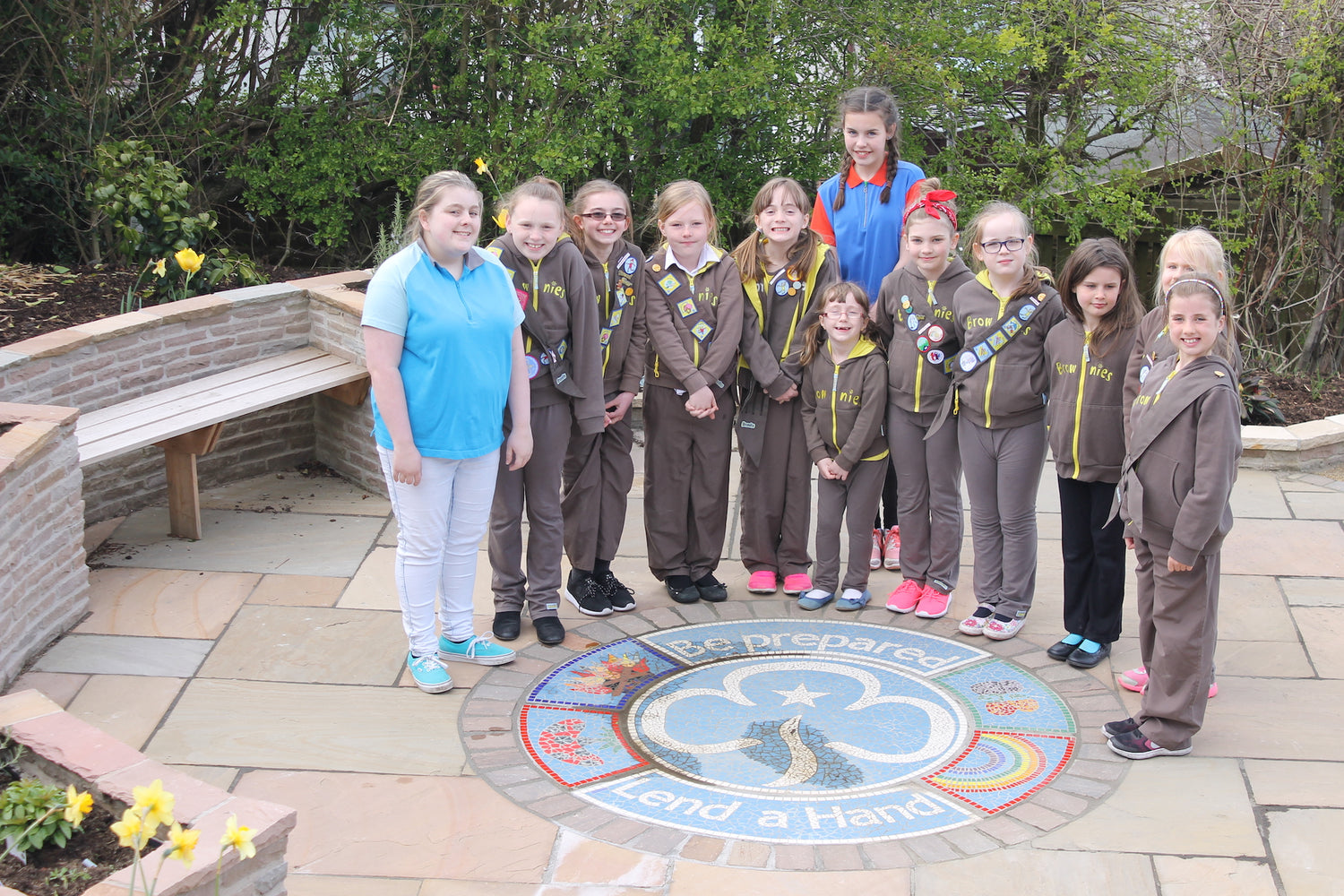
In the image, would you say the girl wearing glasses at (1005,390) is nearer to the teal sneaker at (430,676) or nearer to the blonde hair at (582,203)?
the blonde hair at (582,203)

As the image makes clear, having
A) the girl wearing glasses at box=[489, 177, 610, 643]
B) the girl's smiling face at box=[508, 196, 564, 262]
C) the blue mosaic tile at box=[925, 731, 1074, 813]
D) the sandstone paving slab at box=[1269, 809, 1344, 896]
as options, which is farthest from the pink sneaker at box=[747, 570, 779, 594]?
the sandstone paving slab at box=[1269, 809, 1344, 896]

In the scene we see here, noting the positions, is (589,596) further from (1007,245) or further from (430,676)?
(1007,245)

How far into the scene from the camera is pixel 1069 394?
4043mm

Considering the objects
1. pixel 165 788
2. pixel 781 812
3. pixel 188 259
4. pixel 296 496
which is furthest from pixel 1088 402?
pixel 188 259

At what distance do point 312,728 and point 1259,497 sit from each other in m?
4.47

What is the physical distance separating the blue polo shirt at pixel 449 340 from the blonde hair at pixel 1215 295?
6.36 feet

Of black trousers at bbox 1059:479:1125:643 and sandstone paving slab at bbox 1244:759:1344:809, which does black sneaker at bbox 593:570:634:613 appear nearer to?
black trousers at bbox 1059:479:1125:643

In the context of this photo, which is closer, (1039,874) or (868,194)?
(1039,874)

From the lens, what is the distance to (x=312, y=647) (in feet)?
14.6

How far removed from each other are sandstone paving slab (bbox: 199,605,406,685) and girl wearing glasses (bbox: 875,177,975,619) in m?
1.84

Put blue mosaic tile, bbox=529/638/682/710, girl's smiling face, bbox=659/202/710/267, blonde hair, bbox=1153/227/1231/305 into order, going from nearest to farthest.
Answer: blonde hair, bbox=1153/227/1231/305
blue mosaic tile, bbox=529/638/682/710
girl's smiling face, bbox=659/202/710/267

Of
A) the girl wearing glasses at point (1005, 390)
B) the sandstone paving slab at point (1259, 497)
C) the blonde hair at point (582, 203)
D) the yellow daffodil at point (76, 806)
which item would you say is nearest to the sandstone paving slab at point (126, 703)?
Answer: the yellow daffodil at point (76, 806)

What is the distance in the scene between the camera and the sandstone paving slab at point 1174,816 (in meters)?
3.29

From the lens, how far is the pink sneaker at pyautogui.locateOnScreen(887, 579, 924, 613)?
471 cm
